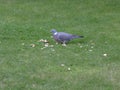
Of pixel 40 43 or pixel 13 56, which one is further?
pixel 40 43

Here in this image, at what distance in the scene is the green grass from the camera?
23.8ft

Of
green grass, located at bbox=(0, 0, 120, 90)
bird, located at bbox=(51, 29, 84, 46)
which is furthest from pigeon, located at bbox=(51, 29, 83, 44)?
green grass, located at bbox=(0, 0, 120, 90)

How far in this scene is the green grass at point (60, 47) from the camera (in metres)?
7.25

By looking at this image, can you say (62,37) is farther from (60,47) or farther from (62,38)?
(60,47)

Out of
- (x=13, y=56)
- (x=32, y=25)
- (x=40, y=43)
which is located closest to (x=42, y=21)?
(x=32, y=25)

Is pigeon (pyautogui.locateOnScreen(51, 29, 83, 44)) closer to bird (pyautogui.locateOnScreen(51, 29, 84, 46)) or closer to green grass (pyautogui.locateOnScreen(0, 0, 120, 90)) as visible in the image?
bird (pyautogui.locateOnScreen(51, 29, 84, 46))

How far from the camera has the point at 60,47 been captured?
9.55 m

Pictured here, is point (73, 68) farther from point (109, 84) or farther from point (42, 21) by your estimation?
point (42, 21)

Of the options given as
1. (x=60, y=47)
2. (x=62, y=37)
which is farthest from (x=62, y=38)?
(x=60, y=47)

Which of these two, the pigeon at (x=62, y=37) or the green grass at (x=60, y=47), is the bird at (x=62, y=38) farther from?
the green grass at (x=60, y=47)

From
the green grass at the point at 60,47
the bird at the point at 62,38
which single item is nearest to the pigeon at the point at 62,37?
the bird at the point at 62,38

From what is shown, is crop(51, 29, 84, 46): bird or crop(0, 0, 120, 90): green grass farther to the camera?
crop(51, 29, 84, 46): bird

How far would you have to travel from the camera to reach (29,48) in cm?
949

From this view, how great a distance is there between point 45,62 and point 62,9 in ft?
22.5
